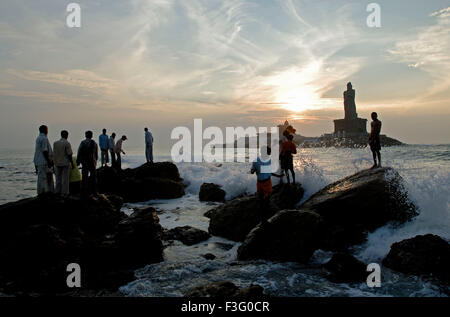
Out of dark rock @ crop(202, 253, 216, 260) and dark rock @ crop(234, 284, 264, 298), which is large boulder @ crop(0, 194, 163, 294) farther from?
dark rock @ crop(234, 284, 264, 298)

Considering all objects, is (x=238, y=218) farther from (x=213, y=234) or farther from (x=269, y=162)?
(x=269, y=162)

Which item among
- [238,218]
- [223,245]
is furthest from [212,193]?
[223,245]

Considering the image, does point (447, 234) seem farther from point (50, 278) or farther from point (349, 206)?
point (50, 278)

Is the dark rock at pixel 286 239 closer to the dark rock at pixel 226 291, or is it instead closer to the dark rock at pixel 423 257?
the dark rock at pixel 423 257

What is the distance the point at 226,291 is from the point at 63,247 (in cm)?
446

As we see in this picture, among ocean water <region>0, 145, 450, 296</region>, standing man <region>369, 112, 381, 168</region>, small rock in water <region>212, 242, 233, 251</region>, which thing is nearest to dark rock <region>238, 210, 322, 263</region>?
ocean water <region>0, 145, 450, 296</region>

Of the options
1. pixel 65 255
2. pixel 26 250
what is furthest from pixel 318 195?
pixel 26 250

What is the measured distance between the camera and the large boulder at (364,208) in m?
8.44

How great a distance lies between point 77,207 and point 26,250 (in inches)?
91.5

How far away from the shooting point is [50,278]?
6086mm

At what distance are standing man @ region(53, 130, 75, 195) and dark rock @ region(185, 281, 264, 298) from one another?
6847 mm

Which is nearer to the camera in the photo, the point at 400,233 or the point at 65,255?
the point at 65,255

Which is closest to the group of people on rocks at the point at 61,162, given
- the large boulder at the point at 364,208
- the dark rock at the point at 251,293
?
the dark rock at the point at 251,293
